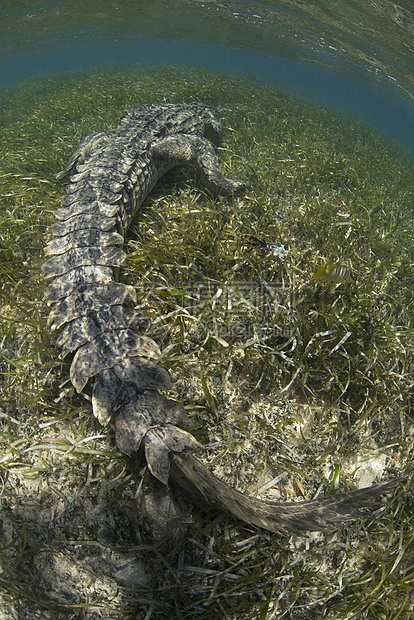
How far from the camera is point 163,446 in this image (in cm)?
161

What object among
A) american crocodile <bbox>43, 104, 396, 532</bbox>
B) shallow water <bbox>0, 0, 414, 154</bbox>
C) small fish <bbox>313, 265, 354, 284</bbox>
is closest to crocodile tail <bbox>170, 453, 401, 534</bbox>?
american crocodile <bbox>43, 104, 396, 532</bbox>

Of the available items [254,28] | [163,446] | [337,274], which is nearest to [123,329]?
[163,446]

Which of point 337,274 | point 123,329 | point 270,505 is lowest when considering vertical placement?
point 123,329

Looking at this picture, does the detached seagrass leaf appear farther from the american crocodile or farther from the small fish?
the small fish

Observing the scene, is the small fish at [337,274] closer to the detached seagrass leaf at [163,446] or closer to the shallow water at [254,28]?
the detached seagrass leaf at [163,446]

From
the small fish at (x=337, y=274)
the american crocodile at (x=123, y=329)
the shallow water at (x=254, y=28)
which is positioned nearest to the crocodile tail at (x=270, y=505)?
the american crocodile at (x=123, y=329)

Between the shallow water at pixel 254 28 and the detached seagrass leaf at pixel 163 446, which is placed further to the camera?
the shallow water at pixel 254 28

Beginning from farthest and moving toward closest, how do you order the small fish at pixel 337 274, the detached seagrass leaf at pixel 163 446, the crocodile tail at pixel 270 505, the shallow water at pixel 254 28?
1. the shallow water at pixel 254 28
2. the small fish at pixel 337 274
3. the detached seagrass leaf at pixel 163 446
4. the crocodile tail at pixel 270 505

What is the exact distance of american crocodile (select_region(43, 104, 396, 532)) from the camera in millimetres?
1565

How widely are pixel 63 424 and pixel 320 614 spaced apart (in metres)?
1.97

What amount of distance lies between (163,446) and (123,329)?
0.90m

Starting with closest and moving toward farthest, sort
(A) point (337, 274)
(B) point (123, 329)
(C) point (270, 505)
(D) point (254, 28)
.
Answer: (C) point (270, 505), (B) point (123, 329), (A) point (337, 274), (D) point (254, 28)

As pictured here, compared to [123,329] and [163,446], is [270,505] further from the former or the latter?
[123,329]

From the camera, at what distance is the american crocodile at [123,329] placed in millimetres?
1565
